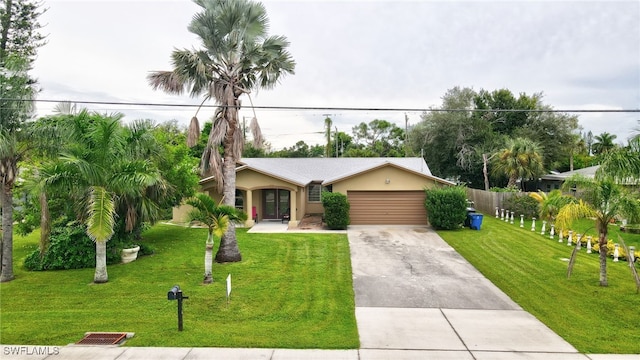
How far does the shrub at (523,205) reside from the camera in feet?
72.0

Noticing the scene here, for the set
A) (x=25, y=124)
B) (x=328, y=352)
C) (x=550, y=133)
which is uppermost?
(x=550, y=133)

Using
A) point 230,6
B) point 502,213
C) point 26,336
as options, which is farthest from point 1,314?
point 502,213

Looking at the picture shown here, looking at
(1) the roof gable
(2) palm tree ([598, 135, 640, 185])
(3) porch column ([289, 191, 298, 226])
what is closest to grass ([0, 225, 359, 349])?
(3) porch column ([289, 191, 298, 226])

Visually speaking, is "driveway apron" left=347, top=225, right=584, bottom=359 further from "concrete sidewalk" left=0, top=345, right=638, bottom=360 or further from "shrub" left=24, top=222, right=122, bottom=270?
"shrub" left=24, top=222, right=122, bottom=270

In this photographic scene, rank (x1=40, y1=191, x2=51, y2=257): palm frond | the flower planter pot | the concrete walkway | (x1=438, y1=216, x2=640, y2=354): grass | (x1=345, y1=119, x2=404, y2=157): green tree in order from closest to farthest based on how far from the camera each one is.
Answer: the concrete walkway → (x1=438, y1=216, x2=640, y2=354): grass → (x1=40, y1=191, x2=51, y2=257): palm frond → the flower planter pot → (x1=345, y1=119, x2=404, y2=157): green tree

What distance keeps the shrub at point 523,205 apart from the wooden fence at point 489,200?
1.29 feet

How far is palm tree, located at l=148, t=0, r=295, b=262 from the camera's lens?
11883 mm

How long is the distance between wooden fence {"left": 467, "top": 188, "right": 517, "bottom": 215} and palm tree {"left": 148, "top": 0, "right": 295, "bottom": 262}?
16364 mm

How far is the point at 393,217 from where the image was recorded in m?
20.5

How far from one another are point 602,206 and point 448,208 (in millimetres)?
8531

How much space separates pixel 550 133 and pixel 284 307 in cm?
3327

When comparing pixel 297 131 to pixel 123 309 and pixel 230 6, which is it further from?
pixel 123 309

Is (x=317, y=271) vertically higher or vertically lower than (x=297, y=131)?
lower

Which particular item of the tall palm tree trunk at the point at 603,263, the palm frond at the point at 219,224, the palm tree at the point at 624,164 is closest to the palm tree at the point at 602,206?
the tall palm tree trunk at the point at 603,263
